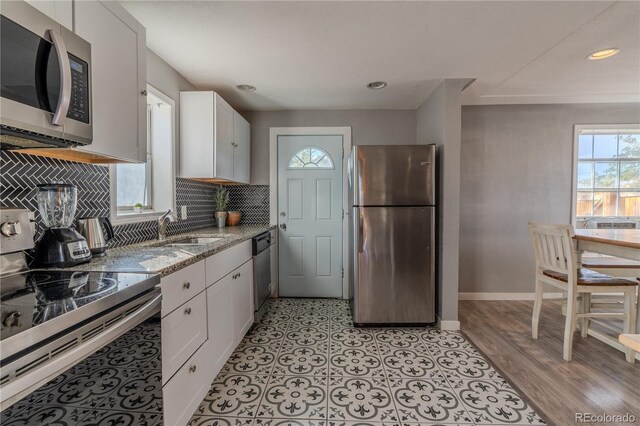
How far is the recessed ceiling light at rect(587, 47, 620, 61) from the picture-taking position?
2.11 metres

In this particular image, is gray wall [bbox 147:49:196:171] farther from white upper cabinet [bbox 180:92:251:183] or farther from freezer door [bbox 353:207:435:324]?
freezer door [bbox 353:207:435:324]

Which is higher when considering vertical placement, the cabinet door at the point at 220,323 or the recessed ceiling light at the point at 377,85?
the recessed ceiling light at the point at 377,85

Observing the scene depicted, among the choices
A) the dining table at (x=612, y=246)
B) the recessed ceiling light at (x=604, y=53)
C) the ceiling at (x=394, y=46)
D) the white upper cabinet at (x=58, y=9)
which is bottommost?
the dining table at (x=612, y=246)

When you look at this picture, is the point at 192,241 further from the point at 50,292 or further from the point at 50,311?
the point at 50,311

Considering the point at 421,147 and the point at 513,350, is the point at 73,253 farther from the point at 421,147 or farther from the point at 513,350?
the point at 513,350

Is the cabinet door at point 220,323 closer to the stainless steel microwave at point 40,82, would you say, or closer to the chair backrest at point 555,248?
the stainless steel microwave at point 40,82

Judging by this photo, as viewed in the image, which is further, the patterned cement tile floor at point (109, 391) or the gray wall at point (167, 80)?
the gray wall at point (167, 80)

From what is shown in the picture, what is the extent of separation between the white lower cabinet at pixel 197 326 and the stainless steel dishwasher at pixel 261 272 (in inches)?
11.9

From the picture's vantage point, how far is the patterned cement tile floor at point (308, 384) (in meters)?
0.83

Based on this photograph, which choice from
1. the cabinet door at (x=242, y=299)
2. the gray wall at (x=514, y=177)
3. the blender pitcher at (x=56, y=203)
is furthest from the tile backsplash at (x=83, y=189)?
the gray wall at (x=514, y=177)

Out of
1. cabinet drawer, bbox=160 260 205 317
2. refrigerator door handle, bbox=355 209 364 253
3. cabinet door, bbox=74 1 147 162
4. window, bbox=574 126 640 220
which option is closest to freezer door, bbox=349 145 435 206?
refrigerator door handle, bbox=355 209 364 253

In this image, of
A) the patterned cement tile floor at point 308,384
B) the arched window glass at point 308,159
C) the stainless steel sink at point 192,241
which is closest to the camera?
the patterned cement tile floor at point 308,384

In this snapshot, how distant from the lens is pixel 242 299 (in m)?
2.16

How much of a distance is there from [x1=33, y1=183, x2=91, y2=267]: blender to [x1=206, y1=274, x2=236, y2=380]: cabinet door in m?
0.64
